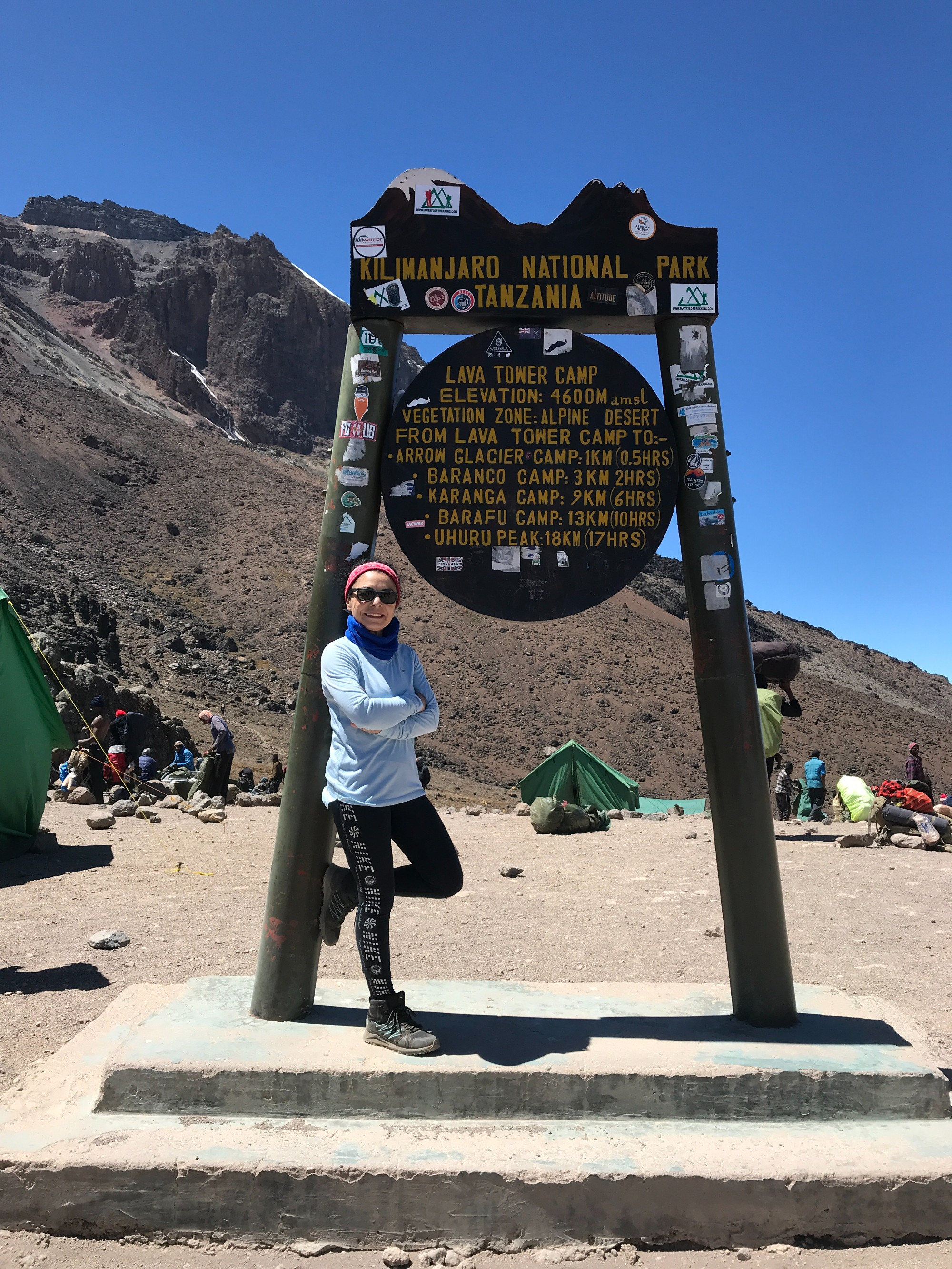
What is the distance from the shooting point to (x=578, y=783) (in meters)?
18.7

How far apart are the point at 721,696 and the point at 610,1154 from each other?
1697 millimetres

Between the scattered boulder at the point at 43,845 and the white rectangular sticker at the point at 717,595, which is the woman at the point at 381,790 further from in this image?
the scattered boulder at the point at 43,845

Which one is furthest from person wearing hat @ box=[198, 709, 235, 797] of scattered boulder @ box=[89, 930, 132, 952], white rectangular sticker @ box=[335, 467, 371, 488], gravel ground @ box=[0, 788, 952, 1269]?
white rectangular sticker @ box=[335, 467, 371, 488]

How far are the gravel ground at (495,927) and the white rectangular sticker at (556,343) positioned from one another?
3229 millimetres

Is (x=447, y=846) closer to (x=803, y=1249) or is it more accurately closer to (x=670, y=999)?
(x=670, y=999)

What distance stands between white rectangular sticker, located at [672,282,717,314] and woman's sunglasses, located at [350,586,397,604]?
1735mm

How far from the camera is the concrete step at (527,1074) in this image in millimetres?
3088

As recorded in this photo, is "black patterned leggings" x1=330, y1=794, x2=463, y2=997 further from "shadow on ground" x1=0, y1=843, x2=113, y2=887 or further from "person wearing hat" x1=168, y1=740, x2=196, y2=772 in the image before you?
"person wearing hat" x1=168, y1=740, x2=196, y2=772

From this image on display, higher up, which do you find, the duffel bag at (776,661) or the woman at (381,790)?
the duffel bag at (776,661)

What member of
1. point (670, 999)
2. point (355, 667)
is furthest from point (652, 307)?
point (670, 999)

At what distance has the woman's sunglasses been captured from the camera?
10.8 ft

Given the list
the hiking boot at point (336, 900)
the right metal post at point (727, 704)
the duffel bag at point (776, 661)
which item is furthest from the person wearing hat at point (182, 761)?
the right metal post at point (727, 704)

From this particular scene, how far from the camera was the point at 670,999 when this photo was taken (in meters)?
3.94

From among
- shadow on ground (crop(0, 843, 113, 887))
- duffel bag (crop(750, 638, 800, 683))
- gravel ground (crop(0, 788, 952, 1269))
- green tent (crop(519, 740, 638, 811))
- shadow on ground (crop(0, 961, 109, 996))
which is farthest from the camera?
green tent (crop(519, 740, 638, 811))
